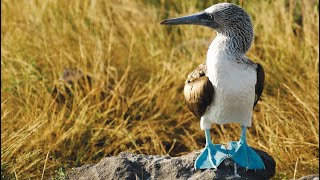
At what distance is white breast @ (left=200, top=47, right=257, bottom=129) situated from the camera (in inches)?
122

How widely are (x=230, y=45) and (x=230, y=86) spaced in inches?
7.0

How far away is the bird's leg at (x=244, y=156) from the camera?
3299 millimetres

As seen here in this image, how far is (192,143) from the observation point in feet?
15.5

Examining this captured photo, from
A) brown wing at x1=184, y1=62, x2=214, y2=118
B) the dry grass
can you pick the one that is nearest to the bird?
brown wing at x1=184, y1=62, x2=214, y2=118

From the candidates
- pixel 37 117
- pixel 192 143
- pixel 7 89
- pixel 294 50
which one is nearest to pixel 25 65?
pixel 7 89

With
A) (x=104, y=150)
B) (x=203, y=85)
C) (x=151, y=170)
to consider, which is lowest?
(x=104, y=150)

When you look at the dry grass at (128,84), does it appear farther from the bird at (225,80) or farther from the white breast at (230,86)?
the white breast at (230,86)

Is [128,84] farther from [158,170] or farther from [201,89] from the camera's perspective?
[201,89]

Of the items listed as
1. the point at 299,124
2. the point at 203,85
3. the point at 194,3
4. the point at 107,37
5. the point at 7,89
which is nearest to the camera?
the point at 203,85

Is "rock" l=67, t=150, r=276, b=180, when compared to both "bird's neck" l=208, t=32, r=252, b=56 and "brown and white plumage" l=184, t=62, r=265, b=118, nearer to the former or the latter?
"brown and white plumage" l=184, t=62, r=265, b=118

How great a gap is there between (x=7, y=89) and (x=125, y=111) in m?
0.81

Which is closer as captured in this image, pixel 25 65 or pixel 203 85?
pixel 203 85

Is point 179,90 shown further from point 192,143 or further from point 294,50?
point 294,50

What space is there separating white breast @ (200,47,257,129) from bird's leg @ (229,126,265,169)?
14 centimetres
